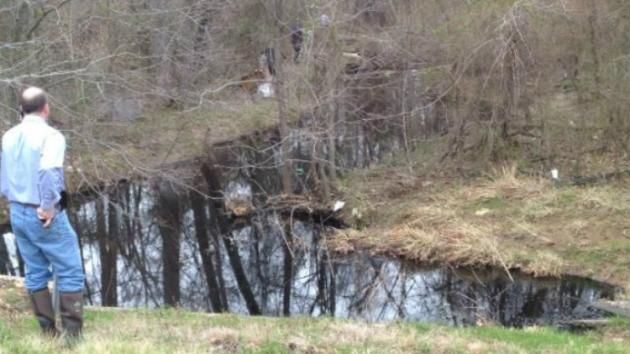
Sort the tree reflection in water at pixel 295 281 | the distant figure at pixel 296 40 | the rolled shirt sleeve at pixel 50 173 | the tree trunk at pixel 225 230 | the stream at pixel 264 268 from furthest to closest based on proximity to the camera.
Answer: the distant figure at pixel 296 40 → the tree trunk at pixel 225 230 → the stream at pixel 264 268 → the tree reflection in water at pixel 295 281 → the rolled shirt sleeve at pixel 50 173

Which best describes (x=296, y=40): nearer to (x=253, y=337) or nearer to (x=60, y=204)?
(x=253, y=337)

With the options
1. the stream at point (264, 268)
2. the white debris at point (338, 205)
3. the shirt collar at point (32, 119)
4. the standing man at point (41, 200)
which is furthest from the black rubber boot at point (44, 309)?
the white debris at point (338, 205)

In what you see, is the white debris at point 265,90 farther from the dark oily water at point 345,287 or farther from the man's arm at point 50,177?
the man's arm at point 50,177

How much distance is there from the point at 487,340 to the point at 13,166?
4.32 meters

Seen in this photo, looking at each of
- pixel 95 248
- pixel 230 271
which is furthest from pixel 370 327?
pixel 95 248

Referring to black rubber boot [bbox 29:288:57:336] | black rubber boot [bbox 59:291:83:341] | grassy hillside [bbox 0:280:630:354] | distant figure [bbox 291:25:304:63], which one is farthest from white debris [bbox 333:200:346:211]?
black rubber boot [bbox 59:291:83:341]

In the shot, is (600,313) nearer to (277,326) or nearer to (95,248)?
(277,326)

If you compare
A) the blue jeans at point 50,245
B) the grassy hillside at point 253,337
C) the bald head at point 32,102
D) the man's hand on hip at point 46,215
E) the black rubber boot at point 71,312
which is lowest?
the grassy hillside at point 253,337

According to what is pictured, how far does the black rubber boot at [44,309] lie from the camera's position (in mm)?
5539

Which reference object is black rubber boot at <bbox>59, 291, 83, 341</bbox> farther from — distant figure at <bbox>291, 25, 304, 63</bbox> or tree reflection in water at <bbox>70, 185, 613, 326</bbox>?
distant figure at <bbox>291, 25, 304, 63</bbox>

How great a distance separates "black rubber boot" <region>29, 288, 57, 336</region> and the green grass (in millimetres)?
92

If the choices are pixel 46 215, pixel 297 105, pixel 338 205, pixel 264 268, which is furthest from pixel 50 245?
pixel 297 105

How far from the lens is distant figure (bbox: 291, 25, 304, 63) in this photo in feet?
55.7

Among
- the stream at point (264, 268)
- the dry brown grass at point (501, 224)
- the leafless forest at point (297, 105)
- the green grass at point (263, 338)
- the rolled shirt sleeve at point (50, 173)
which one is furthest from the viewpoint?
the leafless forest at point (297, 105)
